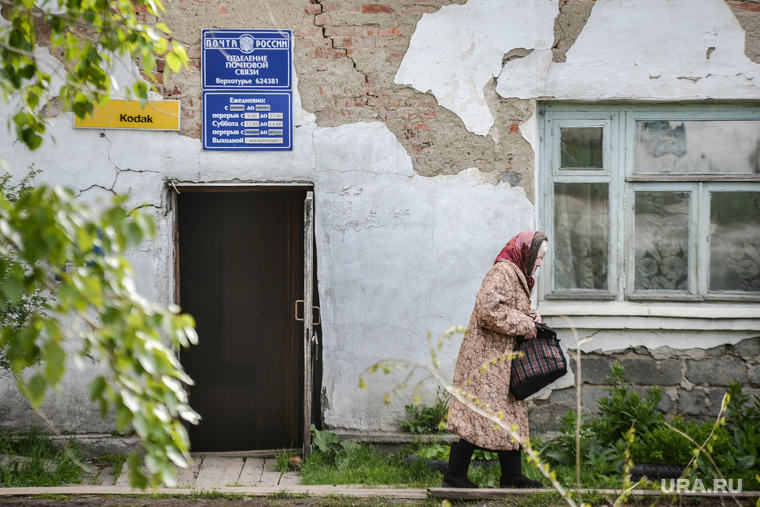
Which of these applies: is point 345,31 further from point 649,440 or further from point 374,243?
point 649,440

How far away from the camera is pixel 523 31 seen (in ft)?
16.4

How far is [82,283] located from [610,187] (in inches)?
174

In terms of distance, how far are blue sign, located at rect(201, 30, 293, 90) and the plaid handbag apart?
8.64 ft

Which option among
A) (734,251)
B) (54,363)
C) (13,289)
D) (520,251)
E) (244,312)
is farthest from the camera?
(244,312)

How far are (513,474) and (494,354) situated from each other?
85 cm

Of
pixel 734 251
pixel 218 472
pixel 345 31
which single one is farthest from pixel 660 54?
pixel 218 472

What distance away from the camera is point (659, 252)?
519 centimetres

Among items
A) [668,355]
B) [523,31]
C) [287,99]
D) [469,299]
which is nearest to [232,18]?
[287,99]

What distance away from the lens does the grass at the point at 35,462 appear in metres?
4.41

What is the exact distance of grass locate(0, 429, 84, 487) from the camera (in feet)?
14.5

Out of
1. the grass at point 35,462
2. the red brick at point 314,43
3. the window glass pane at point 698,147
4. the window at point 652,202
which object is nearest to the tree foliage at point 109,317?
the grass at point 35,462

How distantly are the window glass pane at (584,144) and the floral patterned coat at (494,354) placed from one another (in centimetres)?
151

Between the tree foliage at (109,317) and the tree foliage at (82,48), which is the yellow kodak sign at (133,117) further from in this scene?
the tree foliage at (109,317)

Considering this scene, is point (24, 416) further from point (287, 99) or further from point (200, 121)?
point (287, 99)
